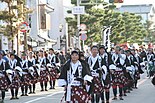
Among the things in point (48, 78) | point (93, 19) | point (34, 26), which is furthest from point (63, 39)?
point (48, 78)

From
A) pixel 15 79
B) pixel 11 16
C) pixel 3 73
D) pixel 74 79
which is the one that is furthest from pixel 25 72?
pixel 11 16

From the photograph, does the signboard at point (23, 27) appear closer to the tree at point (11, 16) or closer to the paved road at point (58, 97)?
the tree at point (11, 16)

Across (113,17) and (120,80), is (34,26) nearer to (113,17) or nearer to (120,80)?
(113,17)

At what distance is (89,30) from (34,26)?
6271 mm

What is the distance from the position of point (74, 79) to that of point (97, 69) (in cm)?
282

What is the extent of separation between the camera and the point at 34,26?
151ft

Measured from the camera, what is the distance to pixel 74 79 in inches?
372

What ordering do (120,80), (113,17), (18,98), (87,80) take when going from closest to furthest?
(87,80), (120,80), (18,98), (113,17)

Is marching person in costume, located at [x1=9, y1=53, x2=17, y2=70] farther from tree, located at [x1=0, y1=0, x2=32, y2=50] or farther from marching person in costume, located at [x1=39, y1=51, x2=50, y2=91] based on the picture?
tree, located at [x1=0, y1=0, x2=32, y2=50]

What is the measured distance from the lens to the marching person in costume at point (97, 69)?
39.5 feet

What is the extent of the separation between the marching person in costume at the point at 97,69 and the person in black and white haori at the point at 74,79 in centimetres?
249

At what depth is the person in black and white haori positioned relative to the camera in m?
9.41

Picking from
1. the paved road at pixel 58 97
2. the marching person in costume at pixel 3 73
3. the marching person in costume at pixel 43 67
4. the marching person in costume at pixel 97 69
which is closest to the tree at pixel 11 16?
the marching person in costume at pixel 43 67

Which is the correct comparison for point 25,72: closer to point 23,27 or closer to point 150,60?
point 23,27
